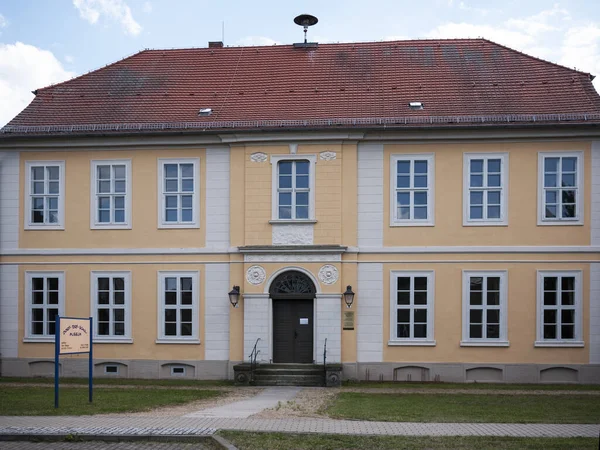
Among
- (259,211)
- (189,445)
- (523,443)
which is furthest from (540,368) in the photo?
(189,445)

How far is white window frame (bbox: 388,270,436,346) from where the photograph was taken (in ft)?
75.1

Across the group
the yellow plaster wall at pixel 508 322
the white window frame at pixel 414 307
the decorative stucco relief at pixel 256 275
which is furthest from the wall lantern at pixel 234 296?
the white window frame at pixel 414 307

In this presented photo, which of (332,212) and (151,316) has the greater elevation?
(332,212)

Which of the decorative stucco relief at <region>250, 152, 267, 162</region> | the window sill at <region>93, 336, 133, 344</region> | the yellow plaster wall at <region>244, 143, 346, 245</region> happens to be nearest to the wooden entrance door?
the yellow plaster wall at <region>244, 143, 346, 245</region>

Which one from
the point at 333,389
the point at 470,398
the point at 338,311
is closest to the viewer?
the point at 470,398

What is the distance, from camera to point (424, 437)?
12.8 m

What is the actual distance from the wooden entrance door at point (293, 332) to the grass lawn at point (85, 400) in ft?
10.8

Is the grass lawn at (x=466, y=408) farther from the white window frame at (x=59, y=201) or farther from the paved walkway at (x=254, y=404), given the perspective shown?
the white window frame at (x=59, y=201)

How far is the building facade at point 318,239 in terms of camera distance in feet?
74.5

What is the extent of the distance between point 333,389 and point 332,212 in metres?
5.16

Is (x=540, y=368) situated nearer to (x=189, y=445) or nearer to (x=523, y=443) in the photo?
(x=523, y=443)

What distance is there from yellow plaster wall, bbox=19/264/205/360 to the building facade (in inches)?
2.4

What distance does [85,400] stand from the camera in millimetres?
17984

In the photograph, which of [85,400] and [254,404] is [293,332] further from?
[85,400]
